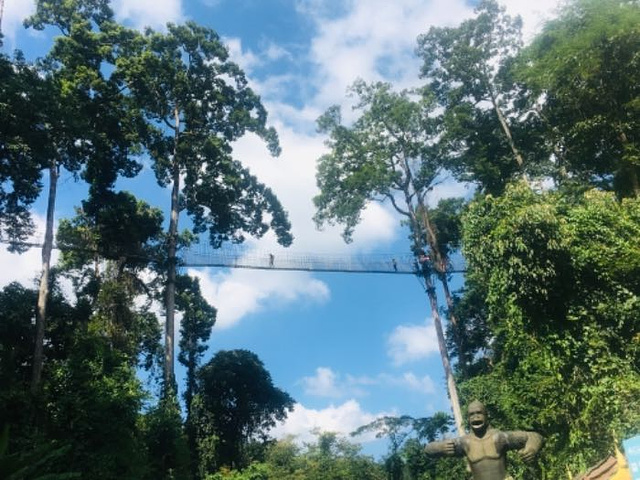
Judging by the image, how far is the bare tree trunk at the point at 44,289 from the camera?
50.6ft

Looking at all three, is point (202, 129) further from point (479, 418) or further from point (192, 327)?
point (479, 418)

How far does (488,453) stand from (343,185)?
1973cm

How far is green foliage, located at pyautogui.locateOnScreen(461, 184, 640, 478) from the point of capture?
451 inches

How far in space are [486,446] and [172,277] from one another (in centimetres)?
1711

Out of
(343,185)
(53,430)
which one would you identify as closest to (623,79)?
(343,185)

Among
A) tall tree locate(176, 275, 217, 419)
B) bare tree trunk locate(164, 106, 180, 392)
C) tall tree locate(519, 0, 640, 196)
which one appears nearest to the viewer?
tall tree locate(519, 0, 640, 196)

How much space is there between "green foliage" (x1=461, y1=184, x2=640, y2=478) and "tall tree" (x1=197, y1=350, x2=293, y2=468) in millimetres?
18387

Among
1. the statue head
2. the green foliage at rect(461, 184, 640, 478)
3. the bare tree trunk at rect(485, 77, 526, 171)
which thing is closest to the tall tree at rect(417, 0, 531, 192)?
the bare tree trunk at rect(485, 77, 526, 171)

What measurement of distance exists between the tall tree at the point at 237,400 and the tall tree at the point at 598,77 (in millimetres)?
20549

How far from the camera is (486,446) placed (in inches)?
195

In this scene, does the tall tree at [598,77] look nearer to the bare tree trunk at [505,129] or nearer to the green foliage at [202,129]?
the bare tree trunk at [505,129]

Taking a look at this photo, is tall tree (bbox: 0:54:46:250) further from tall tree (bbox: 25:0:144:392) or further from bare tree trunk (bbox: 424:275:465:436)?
bare tree trunk (bbox: 424:275:465:436)

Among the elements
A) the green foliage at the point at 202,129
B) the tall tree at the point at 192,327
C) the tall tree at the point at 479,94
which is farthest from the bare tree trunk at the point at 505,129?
the tall tree at the point at 192,327

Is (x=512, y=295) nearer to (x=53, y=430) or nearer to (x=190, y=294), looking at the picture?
(x=53, y=430)
